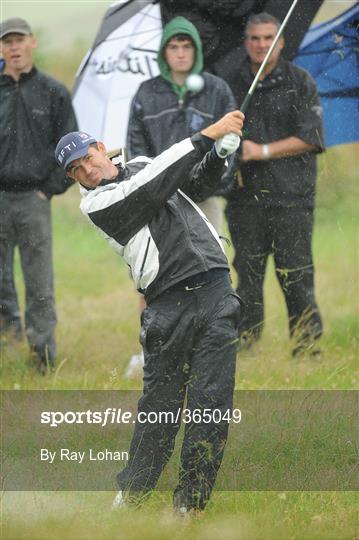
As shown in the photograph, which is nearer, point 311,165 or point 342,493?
point 342,493

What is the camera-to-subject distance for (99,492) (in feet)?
17.5

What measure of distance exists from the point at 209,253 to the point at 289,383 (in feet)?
6.76

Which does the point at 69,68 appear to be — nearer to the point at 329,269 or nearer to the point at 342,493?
the point at 329,269

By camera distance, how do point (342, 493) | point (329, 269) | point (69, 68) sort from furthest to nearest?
point (69, 68) → point (329, 269) → point (342, 493)

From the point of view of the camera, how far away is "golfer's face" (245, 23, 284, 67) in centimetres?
779

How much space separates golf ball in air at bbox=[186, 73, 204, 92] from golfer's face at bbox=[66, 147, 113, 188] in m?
2.46

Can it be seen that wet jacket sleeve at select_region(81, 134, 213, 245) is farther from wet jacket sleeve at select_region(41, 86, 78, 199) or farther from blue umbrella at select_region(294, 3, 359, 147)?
blue umbrella at select_region(294, 3, 359, 147)

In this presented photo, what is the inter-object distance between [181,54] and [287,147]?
36.8 inches

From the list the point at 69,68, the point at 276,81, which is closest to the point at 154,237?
the point at 276,81

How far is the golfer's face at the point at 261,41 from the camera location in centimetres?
779

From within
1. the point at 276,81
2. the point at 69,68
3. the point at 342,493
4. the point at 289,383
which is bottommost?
the point at 69,68

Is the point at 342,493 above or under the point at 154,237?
under

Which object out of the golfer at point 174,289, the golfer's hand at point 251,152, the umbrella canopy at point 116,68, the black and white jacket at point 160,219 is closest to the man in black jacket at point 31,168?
the umbrella canopy at point 116,68

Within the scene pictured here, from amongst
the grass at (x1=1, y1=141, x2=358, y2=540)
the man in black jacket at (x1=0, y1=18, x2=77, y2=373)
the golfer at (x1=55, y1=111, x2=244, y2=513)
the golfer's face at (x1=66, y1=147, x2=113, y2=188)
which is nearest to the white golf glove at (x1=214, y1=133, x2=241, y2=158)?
the golfer at (x1=55, y1=111, x2=244, y2=513)
